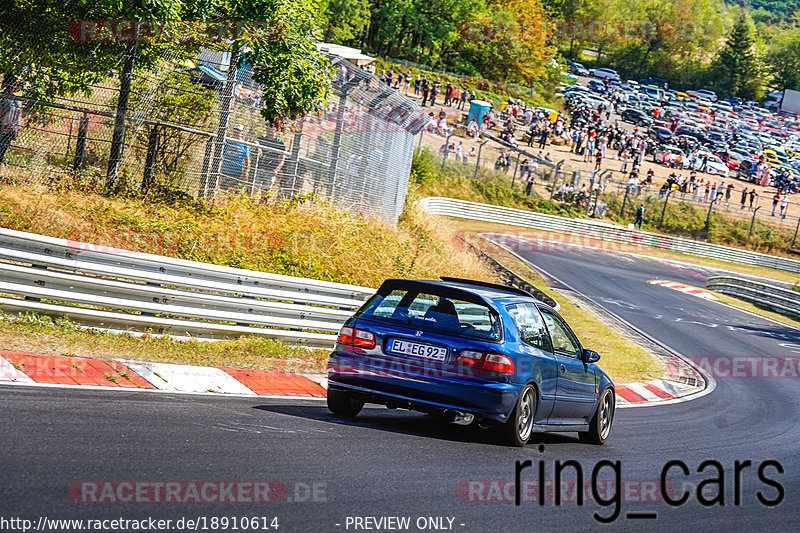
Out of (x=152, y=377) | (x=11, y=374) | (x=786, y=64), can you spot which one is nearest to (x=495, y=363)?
(x=152, y=377)

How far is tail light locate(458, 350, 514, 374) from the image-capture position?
7434mm

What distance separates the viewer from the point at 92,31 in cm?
1312

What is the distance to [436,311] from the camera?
7812 millimetres

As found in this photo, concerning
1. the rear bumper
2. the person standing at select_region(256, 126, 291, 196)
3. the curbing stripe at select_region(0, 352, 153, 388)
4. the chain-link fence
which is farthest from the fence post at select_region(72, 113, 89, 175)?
the rear bumper

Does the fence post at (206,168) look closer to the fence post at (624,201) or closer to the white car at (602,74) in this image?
the fence post at (624,201)

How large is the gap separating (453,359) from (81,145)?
7.37 metres

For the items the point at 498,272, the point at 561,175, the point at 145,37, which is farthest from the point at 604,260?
the point at 145,37

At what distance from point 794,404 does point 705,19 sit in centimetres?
14862

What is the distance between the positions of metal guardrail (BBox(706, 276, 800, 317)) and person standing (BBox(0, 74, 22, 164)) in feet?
89.4

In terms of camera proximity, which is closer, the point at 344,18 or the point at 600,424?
the point at 600,424

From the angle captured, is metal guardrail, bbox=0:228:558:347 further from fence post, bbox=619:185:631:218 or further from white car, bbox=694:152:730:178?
white car, bbox=694:152:730:178

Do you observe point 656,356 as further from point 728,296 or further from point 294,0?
point 728,296

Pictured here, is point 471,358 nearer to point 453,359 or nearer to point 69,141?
point 453,359

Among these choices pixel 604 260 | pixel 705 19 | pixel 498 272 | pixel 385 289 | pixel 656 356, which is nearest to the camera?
pixel 385 289
